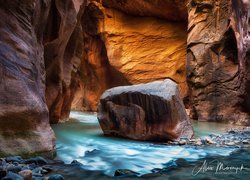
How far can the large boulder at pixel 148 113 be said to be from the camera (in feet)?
24.3

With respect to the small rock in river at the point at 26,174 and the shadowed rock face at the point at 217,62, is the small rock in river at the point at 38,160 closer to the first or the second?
the small rock in river at the point at 26,174

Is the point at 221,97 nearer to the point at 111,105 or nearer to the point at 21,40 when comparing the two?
the point at 111,105

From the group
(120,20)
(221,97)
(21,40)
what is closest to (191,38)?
(221,97)

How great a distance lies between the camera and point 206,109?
16.1m

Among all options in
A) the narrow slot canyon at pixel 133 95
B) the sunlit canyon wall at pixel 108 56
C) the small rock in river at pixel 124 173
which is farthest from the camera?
the sunlit canyon wall at pixel 108 56

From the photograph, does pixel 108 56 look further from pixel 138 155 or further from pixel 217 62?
pixel 138 155

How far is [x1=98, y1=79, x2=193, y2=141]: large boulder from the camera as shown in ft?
24.3

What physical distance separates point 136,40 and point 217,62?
357 inches

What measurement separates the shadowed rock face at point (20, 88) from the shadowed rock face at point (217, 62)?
1046 cm

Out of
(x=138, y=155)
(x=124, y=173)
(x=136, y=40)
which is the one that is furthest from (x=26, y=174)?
(x=136, y=40)

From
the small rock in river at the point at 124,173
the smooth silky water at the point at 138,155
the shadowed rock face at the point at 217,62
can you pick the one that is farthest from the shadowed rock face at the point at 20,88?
the shadowed rock face at the point at 217,62

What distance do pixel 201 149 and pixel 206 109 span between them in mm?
10118

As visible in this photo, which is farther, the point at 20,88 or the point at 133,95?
the point at 133,95

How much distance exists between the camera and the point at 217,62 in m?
15.8
